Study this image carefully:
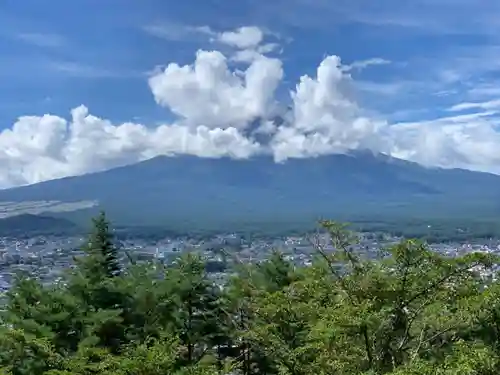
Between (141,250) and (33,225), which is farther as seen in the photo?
(33,225)

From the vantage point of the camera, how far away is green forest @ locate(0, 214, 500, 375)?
8898mm

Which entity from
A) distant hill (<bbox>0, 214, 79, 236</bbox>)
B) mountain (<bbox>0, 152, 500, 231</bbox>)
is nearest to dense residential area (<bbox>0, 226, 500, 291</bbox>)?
distant hill (<bbox>0, 214, 79, 236</bbox>)

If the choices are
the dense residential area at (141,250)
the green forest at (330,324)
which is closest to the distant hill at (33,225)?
the dense residential area at (141,250)

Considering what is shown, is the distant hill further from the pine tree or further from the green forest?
the green forest

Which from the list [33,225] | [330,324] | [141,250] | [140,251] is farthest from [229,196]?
[330,324]

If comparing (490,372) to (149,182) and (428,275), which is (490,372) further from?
(149,182)

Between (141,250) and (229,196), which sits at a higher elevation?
(229,196)

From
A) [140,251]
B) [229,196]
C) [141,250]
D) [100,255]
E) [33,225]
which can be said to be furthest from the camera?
[229,196]

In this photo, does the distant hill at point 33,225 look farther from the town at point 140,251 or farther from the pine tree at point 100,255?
the pine tree at point 100,255

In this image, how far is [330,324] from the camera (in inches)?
348

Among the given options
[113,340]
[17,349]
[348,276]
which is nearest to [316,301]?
[348,276]

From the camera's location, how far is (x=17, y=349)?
11.5 meters

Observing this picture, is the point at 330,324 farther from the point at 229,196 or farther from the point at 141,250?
the point at 229,196

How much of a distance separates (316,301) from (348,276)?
3.57 ft
